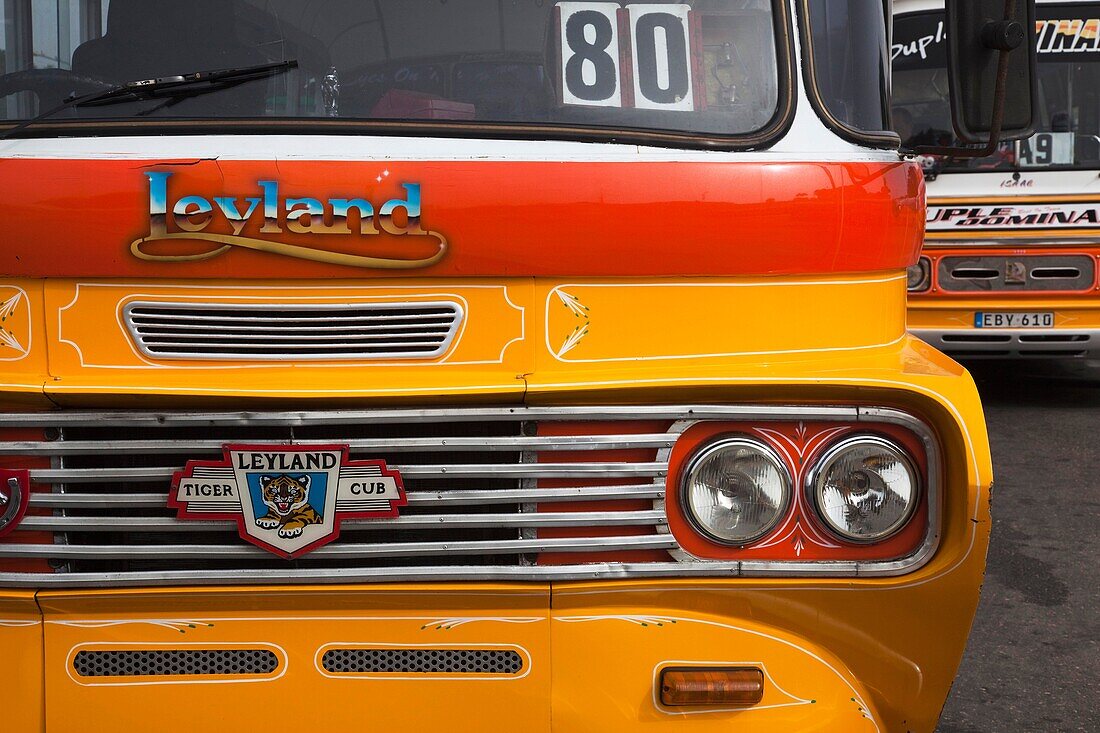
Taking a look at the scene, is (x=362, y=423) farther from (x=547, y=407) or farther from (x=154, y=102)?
(x=154, y=102)

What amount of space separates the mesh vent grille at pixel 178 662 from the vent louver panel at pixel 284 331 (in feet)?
1.75

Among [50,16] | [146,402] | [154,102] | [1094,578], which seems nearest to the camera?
[146,402]

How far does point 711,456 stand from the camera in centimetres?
224

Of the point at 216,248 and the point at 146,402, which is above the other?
the point at 216,248

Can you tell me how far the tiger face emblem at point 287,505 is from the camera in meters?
2.18

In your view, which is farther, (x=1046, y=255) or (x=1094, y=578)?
(x=1046, y=255)

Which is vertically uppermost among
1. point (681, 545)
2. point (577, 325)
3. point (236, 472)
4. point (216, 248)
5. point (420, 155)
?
point (420, 155)

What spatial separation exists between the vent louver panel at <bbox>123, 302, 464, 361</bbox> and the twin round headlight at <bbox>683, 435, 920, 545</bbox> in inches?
21.7

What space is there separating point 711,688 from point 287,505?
0.82 meters

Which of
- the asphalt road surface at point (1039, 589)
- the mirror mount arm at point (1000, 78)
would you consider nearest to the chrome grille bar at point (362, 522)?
the mirror mount arm at point (1000, 78)

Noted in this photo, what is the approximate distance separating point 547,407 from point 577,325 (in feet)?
0.61

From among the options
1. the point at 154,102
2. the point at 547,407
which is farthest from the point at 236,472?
the point at 154,102

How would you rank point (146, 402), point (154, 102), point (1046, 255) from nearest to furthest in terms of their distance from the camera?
point (146, 402) < point (154, 102) < point (1046, 255)

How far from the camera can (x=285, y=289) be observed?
2.24 meters
